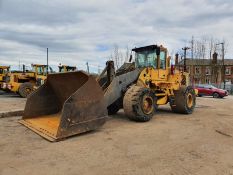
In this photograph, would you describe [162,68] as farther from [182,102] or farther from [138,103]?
[138,103]

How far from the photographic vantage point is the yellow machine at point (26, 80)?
17531 millimetres

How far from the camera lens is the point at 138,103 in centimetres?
836

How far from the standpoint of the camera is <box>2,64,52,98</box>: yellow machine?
17.5 m

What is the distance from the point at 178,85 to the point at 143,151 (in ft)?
20.7

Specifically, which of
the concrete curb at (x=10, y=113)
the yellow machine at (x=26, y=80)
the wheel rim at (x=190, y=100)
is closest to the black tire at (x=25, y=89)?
the yellow machine at (x=26, y=80)

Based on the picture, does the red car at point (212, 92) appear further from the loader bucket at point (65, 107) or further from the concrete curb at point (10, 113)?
the loader bucket at point (65, 107)

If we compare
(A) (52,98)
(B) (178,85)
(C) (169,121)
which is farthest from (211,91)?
(A) (52,98)

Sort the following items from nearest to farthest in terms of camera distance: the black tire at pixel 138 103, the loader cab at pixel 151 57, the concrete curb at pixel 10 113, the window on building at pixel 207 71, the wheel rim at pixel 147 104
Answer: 1. the black tire at pixel 138 103
2. the wheel rim at pixel 147 104
3. the concrete curb at pixel 10 113
4. the loader cab at pixel 151 57
5. the window on building at pixel 207 71

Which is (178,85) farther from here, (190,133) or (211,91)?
(211,91)

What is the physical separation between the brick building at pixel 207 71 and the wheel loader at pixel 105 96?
39.8 m

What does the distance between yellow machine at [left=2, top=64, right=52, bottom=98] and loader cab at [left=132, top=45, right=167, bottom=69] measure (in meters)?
8.44

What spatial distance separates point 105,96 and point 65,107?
88.4 inches

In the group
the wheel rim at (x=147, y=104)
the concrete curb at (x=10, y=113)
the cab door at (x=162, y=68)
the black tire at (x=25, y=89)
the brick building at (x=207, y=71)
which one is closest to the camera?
the wheel rim at (x=147, y=104)

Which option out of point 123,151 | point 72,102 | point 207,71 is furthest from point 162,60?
point 207,71
